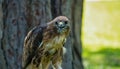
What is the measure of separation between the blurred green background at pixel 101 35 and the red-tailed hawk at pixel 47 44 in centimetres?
652

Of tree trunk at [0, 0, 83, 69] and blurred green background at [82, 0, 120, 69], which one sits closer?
tree trunk at [0, 0, 83, 69]

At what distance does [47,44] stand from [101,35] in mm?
9689

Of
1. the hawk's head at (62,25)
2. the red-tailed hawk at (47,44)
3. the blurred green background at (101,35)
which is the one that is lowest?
the blurred green background at (101,35)

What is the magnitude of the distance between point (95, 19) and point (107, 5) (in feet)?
6.34

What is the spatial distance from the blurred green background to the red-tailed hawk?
6.52 metres

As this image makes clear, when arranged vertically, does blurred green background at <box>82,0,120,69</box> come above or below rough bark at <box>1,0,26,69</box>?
below

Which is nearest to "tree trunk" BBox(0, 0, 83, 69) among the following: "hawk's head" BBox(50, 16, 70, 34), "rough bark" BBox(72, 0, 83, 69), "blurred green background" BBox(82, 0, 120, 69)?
"rough bark" BBox(72, 0, 83, 69)

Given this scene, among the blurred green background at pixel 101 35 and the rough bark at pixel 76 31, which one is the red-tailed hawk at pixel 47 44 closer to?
the rough bark at pixel 76 31

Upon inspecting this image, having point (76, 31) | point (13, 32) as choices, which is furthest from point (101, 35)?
point (13, 32)

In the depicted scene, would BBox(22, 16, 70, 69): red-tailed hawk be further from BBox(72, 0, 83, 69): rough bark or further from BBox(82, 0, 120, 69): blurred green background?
BBox(82, 0, 120, 69): blurred green background

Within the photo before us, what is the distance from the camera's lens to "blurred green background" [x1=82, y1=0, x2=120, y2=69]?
11.2 meters

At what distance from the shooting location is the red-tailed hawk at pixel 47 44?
3.62 meters

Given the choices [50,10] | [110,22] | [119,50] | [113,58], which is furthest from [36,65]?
[110,22]

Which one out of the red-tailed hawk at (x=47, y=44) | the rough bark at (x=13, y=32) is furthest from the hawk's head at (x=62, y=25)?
the rough bark at (x=13, y=32)
